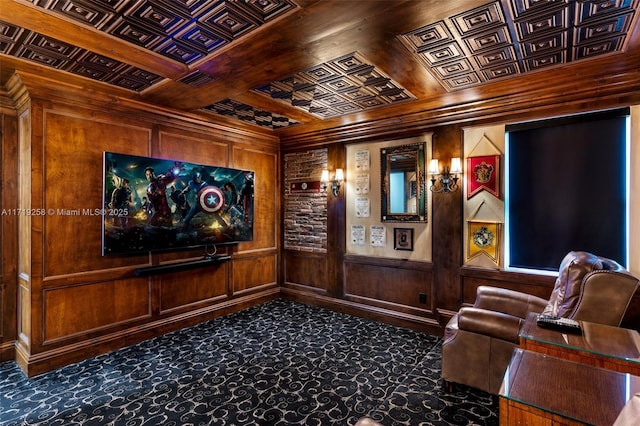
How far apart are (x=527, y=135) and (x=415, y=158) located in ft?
4.10

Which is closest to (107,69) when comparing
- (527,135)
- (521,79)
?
(521,79)

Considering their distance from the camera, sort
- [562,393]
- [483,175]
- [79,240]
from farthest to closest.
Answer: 1. [483,175]
2. [79,240]
3. [562,393]

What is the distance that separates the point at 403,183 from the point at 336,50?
2.25 meters

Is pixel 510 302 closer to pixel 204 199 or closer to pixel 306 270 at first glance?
pixel 306 270

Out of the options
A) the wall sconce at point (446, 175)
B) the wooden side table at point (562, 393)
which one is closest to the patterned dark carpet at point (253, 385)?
the wooden side table at point (562, 393)

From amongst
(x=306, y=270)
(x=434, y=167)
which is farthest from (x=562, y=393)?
(x=306, y=270)

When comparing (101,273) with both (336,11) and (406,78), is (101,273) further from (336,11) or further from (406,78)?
(406,78)

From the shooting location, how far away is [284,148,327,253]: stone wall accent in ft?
16.3

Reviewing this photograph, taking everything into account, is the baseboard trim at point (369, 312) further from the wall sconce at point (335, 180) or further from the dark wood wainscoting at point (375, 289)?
the wall sconce at point (335, 180)

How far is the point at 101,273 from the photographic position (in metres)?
3.34

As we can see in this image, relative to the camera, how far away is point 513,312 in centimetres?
279

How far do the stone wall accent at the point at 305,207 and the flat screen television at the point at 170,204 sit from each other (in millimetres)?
794

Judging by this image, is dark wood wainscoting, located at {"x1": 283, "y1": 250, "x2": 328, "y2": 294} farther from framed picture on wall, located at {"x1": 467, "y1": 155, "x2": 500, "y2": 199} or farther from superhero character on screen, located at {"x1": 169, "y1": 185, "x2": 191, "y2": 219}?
framed picture on wall, located at {"x1": 467, "y1": 155, "x2": 500, "y2": 199}

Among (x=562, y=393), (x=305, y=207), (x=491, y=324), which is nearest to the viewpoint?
(x=562, y=393)
